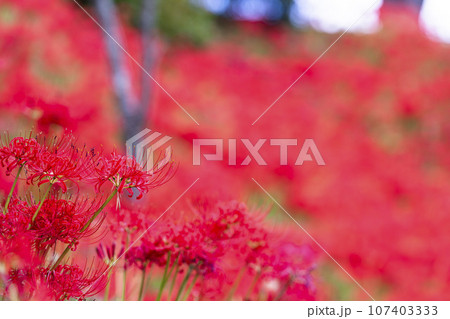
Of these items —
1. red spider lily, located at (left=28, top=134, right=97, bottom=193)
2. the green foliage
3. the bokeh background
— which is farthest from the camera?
the green foliage

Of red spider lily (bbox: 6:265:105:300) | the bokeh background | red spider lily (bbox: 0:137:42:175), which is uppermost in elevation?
the bokeh background

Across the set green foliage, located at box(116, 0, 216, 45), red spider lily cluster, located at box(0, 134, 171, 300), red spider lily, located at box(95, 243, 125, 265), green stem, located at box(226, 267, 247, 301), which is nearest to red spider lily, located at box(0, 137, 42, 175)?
red spider lily cluster, located at box(0, 134, 171, 300)

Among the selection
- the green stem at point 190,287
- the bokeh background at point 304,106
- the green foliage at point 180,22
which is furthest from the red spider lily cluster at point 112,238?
the green foliage at point 180,22

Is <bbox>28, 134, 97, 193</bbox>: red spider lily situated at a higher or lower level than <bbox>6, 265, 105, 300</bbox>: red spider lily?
higher

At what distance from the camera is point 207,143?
1629mm

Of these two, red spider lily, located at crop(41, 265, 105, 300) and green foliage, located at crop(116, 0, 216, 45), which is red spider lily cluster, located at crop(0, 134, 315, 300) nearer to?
red spider lily, located at crop(41, 265, 105, 300)

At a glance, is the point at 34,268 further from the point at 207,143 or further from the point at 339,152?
the point at 339,152

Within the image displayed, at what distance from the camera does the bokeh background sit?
1.32 meters

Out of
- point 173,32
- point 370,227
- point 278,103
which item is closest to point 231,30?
point 173,32

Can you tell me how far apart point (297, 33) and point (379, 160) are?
1.49 metres

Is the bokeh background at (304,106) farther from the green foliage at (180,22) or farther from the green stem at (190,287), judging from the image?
the green stem at (190,287)

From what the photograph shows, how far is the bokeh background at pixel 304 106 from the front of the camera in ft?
4.33

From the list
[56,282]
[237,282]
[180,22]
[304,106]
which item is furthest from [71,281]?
[180,22]

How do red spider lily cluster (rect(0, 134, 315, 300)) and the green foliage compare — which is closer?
red spider lily cluster (rect(0, 134, 315, 300))
